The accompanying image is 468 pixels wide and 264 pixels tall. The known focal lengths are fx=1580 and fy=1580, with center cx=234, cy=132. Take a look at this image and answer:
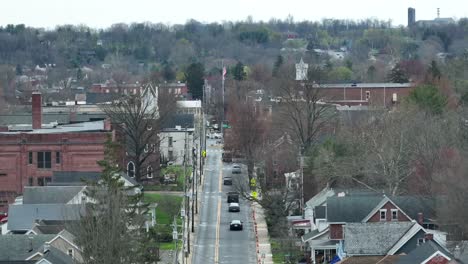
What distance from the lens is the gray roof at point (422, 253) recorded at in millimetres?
52812

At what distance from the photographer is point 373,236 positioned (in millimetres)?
59406

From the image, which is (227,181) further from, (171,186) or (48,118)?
(48,118)

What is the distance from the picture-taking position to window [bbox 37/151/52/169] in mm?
82938

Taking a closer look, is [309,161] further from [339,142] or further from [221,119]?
[221,119]

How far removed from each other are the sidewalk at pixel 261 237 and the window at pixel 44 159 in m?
11.1

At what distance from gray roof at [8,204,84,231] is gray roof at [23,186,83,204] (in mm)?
2481

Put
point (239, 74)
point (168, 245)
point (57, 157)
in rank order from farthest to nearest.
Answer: point (239, 74), point (57, 157), point (168, 245)

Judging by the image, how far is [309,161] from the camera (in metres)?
81.9

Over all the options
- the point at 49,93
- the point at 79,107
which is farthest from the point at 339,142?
the point at 49,93

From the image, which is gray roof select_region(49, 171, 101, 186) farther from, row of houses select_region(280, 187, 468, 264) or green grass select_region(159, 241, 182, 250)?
row of houses select_region(280, 187, 468, 264)

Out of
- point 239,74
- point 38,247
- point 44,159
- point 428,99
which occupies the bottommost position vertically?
point 38,247

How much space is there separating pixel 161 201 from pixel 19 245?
26217 mm

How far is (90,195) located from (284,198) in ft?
70.8

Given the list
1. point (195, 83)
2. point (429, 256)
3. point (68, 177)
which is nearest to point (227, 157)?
point (68, 177)
